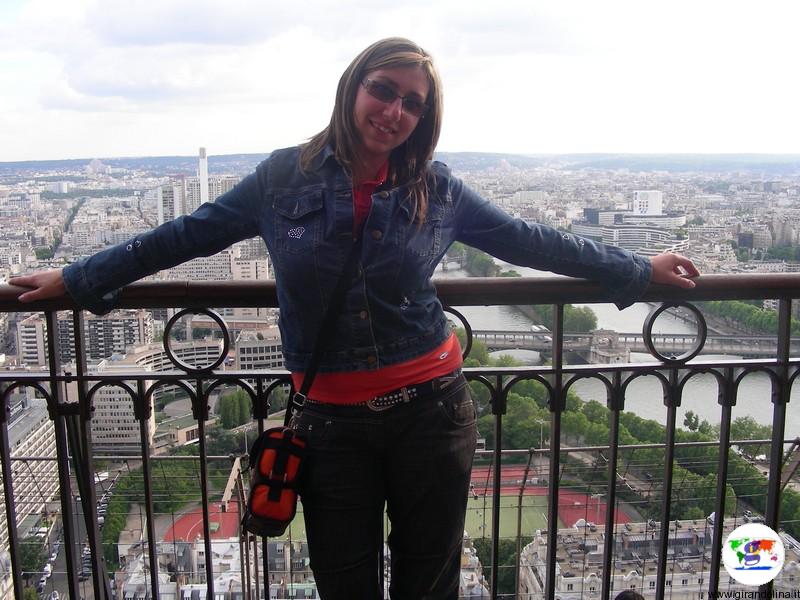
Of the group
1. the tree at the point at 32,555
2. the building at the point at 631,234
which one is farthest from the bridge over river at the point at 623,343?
the tree at the point at 32,555

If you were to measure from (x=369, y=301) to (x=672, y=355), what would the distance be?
3.15ft

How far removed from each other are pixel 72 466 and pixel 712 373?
1769mm

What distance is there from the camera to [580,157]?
15.1 m

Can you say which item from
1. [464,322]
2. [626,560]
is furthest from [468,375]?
[626,560]

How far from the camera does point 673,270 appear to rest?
5.89 feet

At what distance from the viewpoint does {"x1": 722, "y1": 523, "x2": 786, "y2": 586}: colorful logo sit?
84.7 inches

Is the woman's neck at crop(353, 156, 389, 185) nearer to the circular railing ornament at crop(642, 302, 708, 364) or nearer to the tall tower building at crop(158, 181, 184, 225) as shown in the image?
the circular railing ornament at crop(642, 302, 708, 364)

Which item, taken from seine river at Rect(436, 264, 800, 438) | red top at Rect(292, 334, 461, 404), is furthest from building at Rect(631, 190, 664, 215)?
red top at Rect(292, 334, 461, 404)

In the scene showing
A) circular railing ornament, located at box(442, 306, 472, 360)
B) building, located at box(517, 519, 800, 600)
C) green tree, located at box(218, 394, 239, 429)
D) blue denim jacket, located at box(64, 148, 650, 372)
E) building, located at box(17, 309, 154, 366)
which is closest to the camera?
blue denim jacket, located at box(64, 148, 650, 372)

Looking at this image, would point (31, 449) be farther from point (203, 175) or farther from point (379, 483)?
point (203, 175)

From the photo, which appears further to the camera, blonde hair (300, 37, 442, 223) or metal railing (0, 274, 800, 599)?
metal railing (0, 274, 800, 599)

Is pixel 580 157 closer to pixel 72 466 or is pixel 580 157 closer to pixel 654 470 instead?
pixel 654 470

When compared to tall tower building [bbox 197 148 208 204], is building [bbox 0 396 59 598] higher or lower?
lower

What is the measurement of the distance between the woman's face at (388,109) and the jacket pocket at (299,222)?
0.17 m
